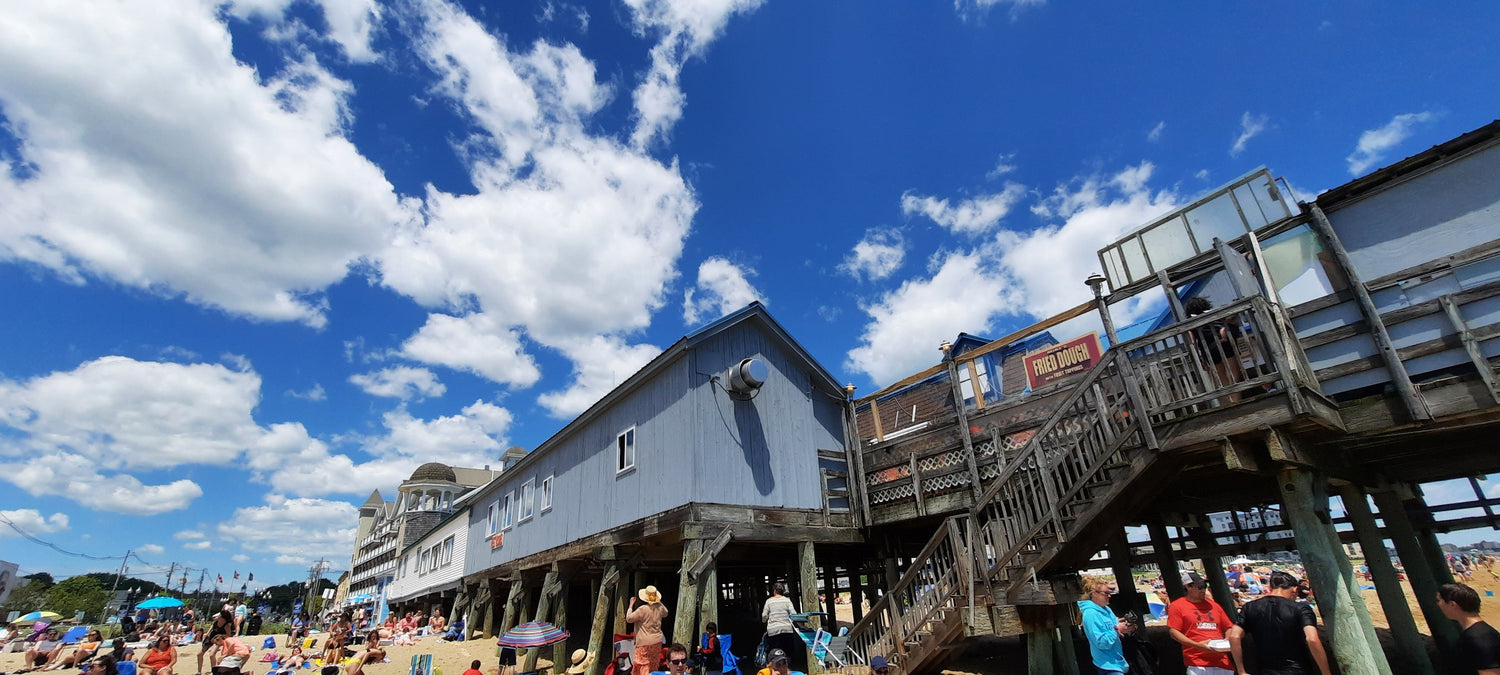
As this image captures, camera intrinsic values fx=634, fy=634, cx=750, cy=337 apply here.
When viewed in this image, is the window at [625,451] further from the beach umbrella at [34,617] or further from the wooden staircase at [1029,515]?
the beach umbrella at [34,617]

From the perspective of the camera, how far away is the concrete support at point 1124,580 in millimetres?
10508

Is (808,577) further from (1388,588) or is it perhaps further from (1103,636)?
(1388,588)

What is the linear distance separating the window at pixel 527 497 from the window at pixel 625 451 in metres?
6.11

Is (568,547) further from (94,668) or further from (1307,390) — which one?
(1307,390)

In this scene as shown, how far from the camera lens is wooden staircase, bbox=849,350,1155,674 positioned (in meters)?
7.71

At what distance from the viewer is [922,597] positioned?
9.12 metres

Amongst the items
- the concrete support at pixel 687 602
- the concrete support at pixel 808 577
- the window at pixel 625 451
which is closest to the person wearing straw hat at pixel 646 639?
the concrete support at pixel 687 602

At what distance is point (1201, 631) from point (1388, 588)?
13.6ft

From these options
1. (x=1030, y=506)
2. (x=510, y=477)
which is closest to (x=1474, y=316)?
(x=1030, y=506)

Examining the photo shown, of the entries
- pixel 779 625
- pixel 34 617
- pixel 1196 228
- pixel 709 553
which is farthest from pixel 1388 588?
pixel 34 617

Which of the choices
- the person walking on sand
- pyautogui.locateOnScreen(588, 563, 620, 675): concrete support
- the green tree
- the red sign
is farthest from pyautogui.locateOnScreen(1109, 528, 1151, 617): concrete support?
the green tree

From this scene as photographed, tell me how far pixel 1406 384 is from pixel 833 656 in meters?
7.62

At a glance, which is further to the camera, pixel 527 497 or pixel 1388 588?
pixel 527 497

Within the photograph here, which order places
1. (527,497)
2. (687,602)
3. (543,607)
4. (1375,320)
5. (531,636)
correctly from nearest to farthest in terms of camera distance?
(1375,320), (687,602), (531,636), (543,607), (527,497)
